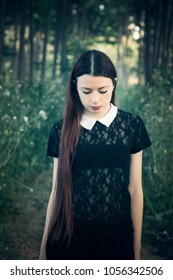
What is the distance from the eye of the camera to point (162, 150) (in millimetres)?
3746

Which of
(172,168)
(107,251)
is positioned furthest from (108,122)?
(172,168)

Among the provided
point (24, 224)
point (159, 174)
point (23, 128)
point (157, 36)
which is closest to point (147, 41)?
point (157, 36)

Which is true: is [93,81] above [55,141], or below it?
above

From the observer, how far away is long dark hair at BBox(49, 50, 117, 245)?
1.99 m

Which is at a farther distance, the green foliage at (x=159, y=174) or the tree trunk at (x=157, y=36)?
the tree trunk at (x=157, y=36)

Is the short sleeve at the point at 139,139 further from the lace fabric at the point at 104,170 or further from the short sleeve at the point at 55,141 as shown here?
the short sleeve at the point at 55,141

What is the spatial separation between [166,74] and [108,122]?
10.1ft

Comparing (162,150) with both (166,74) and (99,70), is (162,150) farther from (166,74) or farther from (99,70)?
(99,70)

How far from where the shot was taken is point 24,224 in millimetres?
3877

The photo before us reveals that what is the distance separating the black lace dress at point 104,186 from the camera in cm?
201

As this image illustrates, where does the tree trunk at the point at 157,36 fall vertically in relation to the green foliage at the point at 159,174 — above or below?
above

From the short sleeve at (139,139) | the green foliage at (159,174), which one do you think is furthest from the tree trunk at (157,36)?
the short sleeve at (139,139)

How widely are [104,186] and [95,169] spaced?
0.10 metres

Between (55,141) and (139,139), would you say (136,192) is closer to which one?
(139,139)
